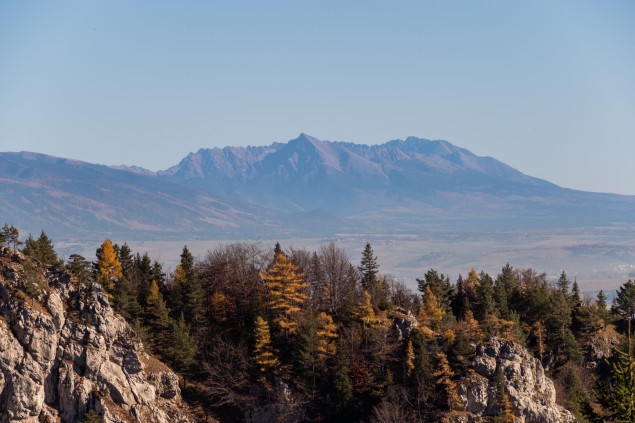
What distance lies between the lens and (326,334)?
68.3m

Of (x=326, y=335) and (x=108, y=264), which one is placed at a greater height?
(x=108, y=264)

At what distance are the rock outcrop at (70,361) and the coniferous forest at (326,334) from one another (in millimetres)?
1868

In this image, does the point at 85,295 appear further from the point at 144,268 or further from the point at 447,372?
the point at 447,372

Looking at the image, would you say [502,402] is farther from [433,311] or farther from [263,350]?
[263,350]

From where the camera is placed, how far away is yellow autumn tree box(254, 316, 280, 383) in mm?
67438

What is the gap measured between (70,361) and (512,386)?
133 feet

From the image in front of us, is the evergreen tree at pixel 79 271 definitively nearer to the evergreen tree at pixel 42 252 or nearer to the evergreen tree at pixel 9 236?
the evergreen tree at pixel 42 252

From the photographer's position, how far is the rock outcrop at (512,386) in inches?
2504

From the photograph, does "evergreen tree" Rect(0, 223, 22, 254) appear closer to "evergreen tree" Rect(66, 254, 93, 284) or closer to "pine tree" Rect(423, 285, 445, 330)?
"evergreen tree" Rect(66, 254, 93, 284)

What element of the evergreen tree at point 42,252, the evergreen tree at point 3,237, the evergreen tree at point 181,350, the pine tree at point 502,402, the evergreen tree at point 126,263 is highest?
the evergreen tree at point 3,237

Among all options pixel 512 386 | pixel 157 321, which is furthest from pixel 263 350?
pixel 512 386

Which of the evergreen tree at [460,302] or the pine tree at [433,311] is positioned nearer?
the pine tree at [433,311]

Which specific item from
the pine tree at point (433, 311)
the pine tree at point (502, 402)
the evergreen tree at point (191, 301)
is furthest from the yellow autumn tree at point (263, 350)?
the pine tree at point (502, 402)

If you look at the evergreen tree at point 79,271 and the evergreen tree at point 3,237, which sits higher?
the evergreen tree at point 3,237
